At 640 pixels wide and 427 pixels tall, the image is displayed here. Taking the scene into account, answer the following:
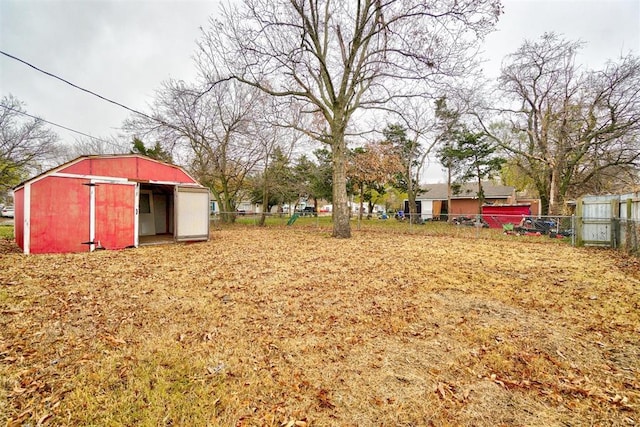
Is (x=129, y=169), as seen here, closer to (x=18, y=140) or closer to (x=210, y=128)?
(x=210, y=128)

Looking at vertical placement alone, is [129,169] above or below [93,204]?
above

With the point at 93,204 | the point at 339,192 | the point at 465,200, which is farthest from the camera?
the point at 465,200

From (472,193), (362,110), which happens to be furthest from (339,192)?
(472,193)

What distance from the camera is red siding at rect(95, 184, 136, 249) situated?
8.53m

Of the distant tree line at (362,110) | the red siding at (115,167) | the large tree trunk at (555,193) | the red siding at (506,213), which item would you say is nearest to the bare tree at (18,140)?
the distant tree line at (362,110)

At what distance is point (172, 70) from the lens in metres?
14.9

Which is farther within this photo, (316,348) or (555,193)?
(555,193)

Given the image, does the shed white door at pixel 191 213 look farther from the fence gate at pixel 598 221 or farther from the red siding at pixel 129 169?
the fence gate at pixel 598 221

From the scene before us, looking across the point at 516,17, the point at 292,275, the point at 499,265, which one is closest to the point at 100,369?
the point at 292,275

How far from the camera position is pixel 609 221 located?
31.3ft

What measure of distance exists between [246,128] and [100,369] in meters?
16.1

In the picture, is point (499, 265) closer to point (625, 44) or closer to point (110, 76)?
point (625, 44)

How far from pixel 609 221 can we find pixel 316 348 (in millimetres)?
12184

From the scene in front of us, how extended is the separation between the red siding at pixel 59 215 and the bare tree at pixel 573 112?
21.4 metres
